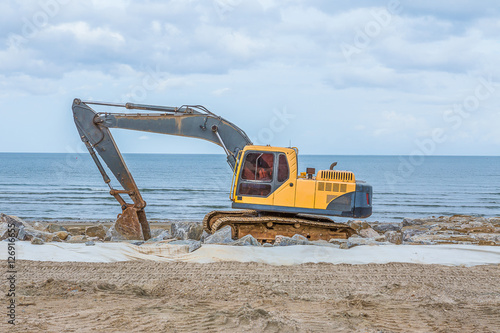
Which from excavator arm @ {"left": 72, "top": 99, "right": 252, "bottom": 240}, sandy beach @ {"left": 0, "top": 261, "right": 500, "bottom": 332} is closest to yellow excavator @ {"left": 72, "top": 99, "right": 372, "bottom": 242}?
excavator arm @ {"left": 72, "top": 99, "right": 252, "bottom": 240}

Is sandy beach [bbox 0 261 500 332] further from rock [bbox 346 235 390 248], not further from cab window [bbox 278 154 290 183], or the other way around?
cab window [bbox 278 154 290 183]

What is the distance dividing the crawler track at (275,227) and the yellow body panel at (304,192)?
1.74 ft

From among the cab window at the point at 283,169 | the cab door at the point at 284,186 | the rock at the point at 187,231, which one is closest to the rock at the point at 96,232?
the rock at the point at 187,231

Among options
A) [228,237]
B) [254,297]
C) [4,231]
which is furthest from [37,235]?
[254,297]

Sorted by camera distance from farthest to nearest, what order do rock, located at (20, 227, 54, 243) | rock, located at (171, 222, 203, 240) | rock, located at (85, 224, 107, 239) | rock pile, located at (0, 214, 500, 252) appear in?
1. rock, located at (85, 224, 107, 239)
2. rock, located at (171, 222, 203, 240)
3. rock, located at (20, 227, 54, 243)
4. rock pile, located at (0, 214, 500, 252)

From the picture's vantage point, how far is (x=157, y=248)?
9.84 meters

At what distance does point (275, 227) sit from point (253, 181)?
48.7 inches

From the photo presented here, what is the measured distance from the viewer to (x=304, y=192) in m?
11.7

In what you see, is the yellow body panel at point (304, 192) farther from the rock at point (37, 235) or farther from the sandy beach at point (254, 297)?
the rock at point (37, 235)

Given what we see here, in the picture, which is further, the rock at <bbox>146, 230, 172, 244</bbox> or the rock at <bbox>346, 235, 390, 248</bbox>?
the rock at <bbox>146, 230, 172, 244</bbox>

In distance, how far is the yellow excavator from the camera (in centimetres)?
1166

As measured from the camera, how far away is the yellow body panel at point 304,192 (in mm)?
11648

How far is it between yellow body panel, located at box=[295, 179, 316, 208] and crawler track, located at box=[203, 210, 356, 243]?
1.74 feet

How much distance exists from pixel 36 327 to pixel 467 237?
35.5ft
